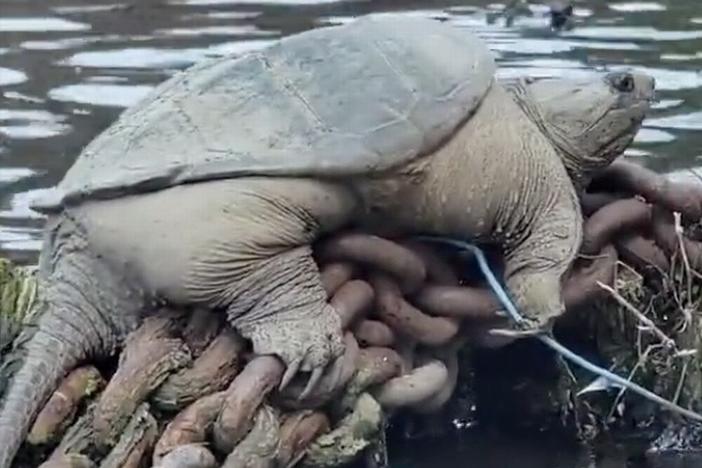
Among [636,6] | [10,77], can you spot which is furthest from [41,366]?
[636,6]

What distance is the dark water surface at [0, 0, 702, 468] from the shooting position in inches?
395

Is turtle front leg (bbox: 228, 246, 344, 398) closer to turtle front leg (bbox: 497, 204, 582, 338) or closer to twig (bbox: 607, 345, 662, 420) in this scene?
turtle front leg (bbox: 497, 204, 582, 338)

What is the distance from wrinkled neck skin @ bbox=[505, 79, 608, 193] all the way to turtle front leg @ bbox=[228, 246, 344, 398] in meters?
0.97

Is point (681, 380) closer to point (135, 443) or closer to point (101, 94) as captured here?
point (135, 443)

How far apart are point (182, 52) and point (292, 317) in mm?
7460

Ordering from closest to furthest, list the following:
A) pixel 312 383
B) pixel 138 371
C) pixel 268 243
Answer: pixel 138 371 < pixel 312 383 < pixel 268 243

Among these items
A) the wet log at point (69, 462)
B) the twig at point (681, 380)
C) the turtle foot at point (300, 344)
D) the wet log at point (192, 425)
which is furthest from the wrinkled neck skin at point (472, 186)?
the wet log at point (69, 462)

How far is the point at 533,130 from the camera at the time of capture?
6.20 meters

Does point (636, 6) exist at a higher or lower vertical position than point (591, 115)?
lower

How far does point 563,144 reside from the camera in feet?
20.6

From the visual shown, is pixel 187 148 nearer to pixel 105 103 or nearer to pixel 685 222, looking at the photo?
pixel 685 222

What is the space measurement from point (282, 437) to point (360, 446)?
0.34 metres

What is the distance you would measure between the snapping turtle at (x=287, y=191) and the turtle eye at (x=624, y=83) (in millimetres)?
313

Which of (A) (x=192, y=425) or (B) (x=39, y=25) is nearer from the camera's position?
(A) (x=192, y=425)
